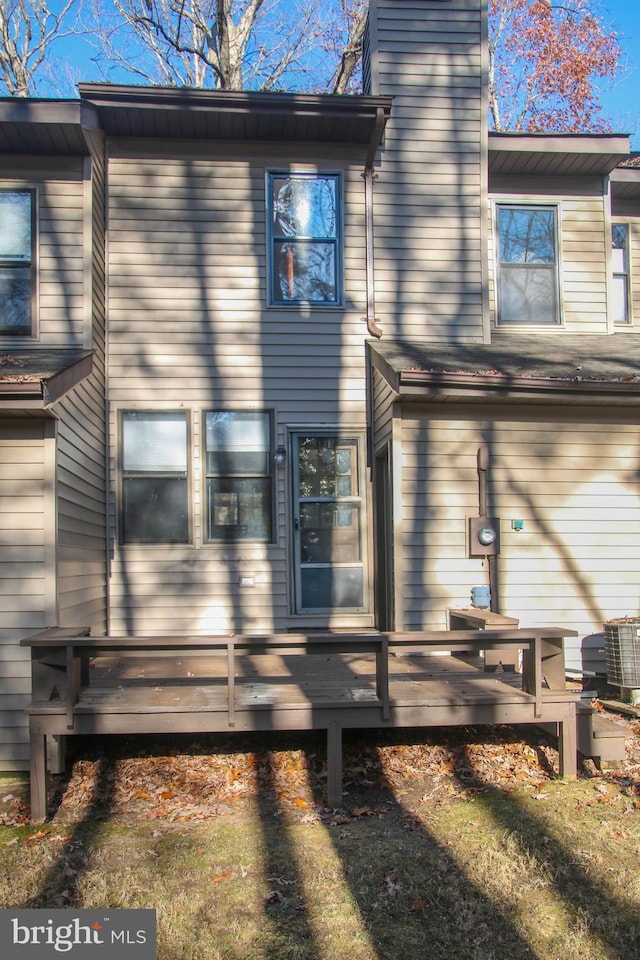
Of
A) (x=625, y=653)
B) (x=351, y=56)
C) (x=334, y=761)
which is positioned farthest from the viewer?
(x=351, y=56)

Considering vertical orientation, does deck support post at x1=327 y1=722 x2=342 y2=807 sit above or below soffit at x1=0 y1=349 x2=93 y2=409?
below

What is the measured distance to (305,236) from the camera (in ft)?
30.4

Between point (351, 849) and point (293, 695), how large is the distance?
1374 mm

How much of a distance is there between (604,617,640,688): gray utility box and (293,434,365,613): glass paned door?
8.48ft

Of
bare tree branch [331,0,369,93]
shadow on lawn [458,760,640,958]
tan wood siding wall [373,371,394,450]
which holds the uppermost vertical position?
bare tree branch [331,0,369,93]

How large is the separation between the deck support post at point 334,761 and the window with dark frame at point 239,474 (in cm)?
328

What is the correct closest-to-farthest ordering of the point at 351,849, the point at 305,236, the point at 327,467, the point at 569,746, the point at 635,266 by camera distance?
the point at 351,849 < the point at 569,746 < the point at 327,467 < the point at 305,236 < the point at 635,266

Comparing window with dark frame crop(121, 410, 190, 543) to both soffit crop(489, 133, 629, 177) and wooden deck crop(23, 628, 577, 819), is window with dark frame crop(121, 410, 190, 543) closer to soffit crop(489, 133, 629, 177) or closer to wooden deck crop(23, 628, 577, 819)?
wooden deck crop(23, 628, 577, 819)

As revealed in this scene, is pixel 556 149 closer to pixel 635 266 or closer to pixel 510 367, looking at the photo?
pixel 635 266

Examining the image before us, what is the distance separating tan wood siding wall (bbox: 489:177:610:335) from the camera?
10.1 meters

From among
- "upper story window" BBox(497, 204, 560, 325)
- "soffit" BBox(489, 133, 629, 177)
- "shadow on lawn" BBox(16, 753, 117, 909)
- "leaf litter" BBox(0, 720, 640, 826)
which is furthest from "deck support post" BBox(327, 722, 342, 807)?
"soffit" BBox(489, 133, 629, 177)

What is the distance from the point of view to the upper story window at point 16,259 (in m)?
8.30

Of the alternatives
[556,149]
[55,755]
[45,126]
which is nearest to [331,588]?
[55,755]

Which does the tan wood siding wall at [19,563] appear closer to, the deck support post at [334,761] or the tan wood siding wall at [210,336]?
the tan wood siding wall at [210,336]
